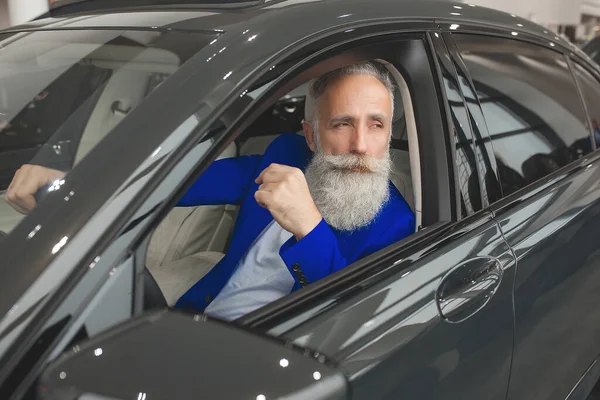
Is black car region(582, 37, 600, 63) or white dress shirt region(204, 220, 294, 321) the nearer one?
white dress shirt region(204, 220, 294, 321)

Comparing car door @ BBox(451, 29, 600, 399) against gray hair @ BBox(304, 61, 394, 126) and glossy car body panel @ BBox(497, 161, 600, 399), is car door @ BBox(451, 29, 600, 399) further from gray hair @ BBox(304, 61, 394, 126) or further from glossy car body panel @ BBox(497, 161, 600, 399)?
gray hair @ BBox(304, 61, 394, 126)

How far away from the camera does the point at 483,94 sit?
139 centimetres

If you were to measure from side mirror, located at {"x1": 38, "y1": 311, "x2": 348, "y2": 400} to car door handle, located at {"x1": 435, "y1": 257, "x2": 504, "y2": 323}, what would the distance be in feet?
1.32

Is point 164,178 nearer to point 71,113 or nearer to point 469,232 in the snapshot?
point 71,113

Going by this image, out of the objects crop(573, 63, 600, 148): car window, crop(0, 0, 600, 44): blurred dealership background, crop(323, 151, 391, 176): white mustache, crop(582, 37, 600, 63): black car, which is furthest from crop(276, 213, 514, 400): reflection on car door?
crop(582, 37, 600, 63): black car

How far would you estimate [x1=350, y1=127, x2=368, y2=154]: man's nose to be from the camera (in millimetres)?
1285

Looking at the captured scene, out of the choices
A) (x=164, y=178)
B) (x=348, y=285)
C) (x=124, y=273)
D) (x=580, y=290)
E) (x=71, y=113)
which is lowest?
(x=580, y=290)

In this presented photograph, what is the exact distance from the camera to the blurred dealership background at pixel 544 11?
322cm

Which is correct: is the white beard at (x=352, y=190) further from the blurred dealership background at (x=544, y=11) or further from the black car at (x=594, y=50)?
the black car at (x=594, y=50)

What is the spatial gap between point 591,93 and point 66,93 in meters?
1.62

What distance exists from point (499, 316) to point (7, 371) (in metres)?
0.84

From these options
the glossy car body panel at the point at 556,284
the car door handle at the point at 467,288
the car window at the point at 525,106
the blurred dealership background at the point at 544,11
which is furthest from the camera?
the blurred dealership background at the point at 544,11

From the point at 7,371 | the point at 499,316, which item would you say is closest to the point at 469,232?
the point at 499,316

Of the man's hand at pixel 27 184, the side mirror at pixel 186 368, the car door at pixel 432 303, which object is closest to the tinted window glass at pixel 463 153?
the car door at pixel 432 303
